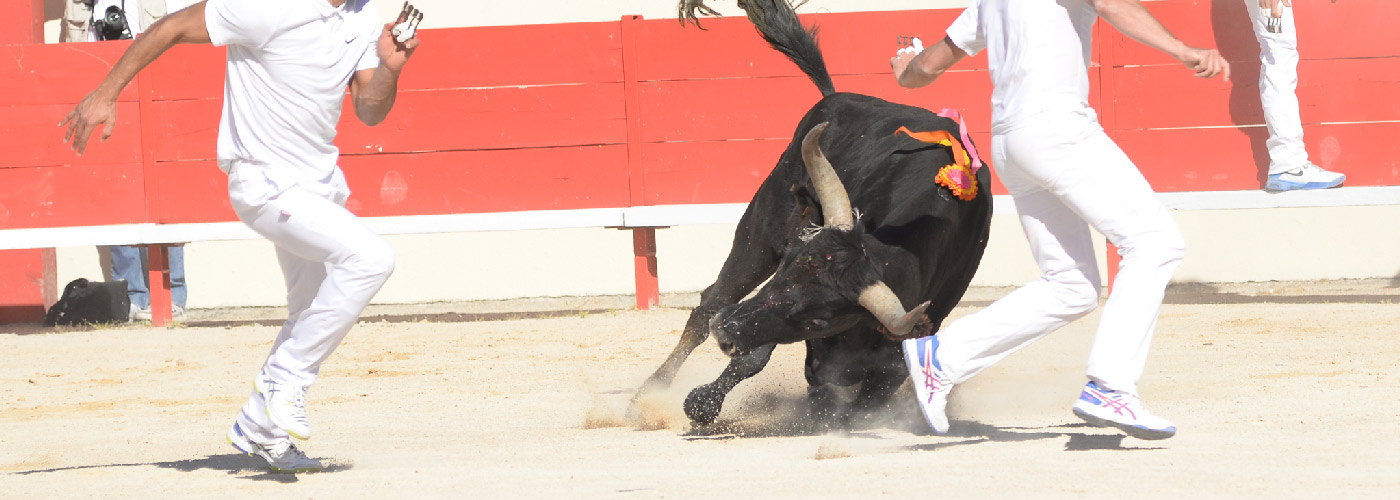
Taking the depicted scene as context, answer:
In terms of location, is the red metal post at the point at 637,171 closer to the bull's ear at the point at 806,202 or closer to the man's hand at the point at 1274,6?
the man's hand at the point at 1274,6

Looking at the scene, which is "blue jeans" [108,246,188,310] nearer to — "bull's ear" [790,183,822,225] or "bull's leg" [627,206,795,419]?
"bull's leg" [627,206,795,419]

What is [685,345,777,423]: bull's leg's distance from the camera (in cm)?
456

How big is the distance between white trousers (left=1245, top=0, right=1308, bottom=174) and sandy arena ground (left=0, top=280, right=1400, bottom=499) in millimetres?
795

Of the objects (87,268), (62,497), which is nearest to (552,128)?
(87,268)

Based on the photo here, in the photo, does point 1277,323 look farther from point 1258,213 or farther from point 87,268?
point 87,268

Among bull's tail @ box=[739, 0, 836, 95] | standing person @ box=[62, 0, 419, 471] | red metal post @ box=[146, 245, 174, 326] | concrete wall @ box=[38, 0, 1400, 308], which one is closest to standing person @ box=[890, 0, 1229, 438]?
standing person @ box=[62, 0, 419, 471]

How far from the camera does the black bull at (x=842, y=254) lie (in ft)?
13.5

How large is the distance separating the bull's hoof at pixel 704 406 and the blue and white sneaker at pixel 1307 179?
4604mm

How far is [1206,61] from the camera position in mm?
3617

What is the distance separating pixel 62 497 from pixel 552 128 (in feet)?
16.7

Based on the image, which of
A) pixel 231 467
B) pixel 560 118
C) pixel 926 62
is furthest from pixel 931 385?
pixel 560 118

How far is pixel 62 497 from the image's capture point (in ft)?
12.2

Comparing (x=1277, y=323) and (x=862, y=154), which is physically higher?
(x=862, y=154)

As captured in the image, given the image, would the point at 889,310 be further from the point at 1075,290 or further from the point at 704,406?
the point at 704,406
